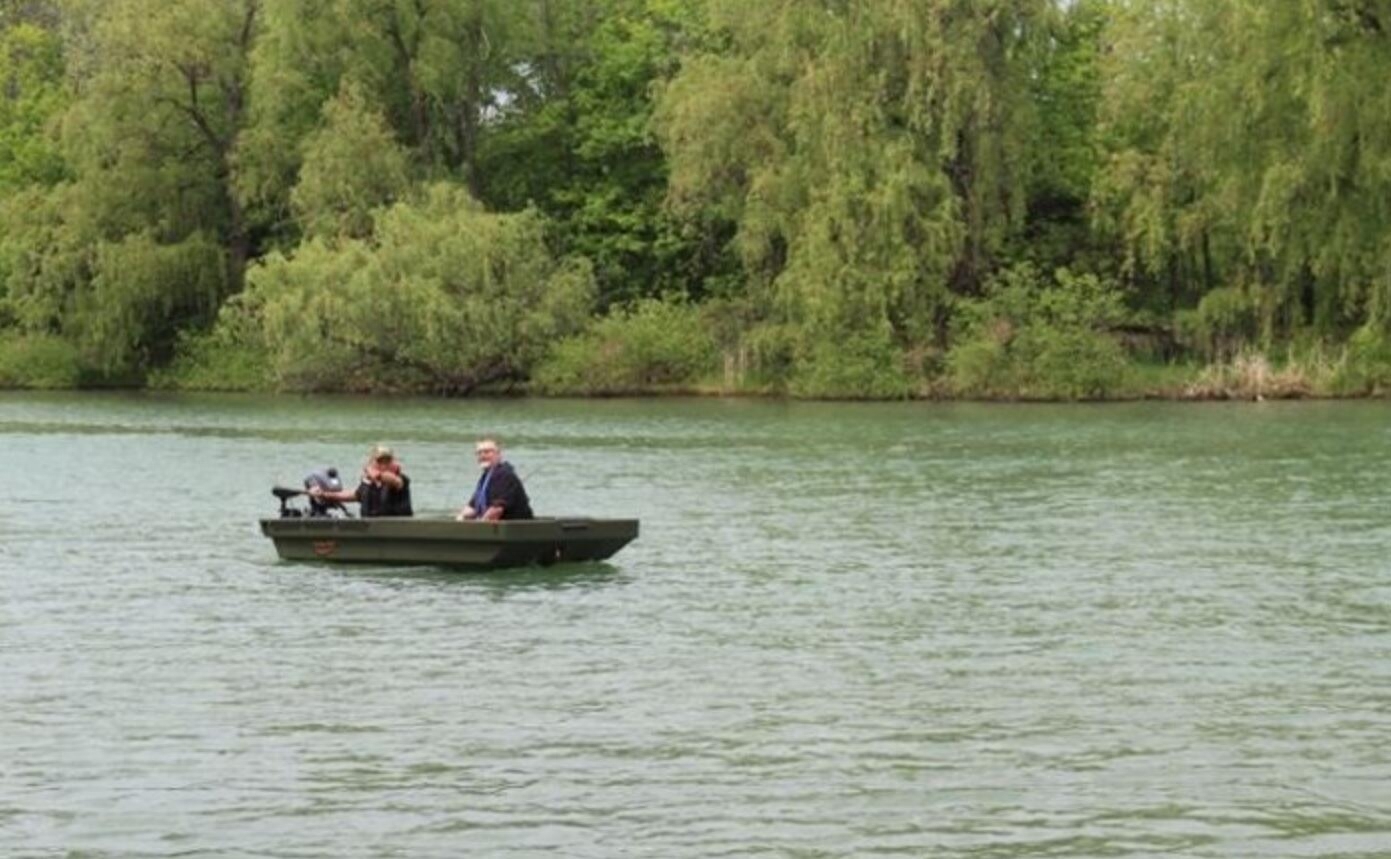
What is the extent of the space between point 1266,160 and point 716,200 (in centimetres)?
1778

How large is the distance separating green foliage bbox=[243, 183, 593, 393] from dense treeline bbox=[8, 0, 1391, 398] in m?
0.12

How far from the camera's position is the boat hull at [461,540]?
2577 centimetres

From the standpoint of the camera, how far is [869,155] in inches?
2586

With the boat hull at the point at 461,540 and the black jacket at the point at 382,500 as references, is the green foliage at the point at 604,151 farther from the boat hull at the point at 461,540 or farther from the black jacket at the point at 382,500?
the boat hull at the point at 461,540

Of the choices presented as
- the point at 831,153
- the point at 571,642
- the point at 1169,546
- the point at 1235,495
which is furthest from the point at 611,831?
the point at 831,153

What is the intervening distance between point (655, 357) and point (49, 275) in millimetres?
20768

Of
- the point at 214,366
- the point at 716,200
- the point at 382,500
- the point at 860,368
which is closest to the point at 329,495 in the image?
the point at 382,500

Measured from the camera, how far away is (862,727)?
665 inches

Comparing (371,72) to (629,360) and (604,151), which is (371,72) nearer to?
(604,151)

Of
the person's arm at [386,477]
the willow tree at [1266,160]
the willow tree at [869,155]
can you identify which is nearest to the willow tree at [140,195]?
the willow tree at [869,155]

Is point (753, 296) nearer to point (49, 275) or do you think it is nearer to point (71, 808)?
point (49, 275)

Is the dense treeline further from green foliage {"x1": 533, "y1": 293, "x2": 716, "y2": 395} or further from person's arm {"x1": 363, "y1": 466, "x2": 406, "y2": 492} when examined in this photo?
person's arm {"x1": 363, "y1": 466, "x2": 406, "y2": 492}

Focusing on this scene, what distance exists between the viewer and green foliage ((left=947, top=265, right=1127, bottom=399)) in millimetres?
66188

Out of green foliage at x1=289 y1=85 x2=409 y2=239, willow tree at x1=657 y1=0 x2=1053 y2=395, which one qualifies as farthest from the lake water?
green foliage at x1=289 y1=85 x2=409 y2=239
